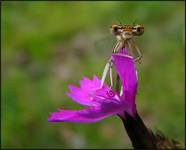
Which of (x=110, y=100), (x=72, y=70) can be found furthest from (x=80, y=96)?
(x=72, y=70)

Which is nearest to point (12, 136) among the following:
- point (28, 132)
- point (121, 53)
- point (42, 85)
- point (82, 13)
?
point (28, 132)

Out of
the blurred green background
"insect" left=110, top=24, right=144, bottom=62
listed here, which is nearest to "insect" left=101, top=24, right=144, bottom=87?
"insect" left=110, top=24, right=144, bottom=62

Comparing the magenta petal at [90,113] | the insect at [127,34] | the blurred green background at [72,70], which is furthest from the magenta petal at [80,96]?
the blurred green background at [72,70]

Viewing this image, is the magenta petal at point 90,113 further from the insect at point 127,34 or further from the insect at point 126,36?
the insect at point 127,34

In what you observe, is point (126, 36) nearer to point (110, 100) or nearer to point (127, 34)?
point (127, 34)

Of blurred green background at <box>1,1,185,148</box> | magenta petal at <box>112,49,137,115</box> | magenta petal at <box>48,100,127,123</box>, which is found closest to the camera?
magenta petal at <box>48,100,127,123</box>

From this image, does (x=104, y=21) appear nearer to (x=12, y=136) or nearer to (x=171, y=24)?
(x=171, y=24)

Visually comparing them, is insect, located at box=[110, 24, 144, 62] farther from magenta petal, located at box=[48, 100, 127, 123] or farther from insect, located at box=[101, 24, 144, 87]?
magenta petal, located at box=[48, 100, 127, 123]
